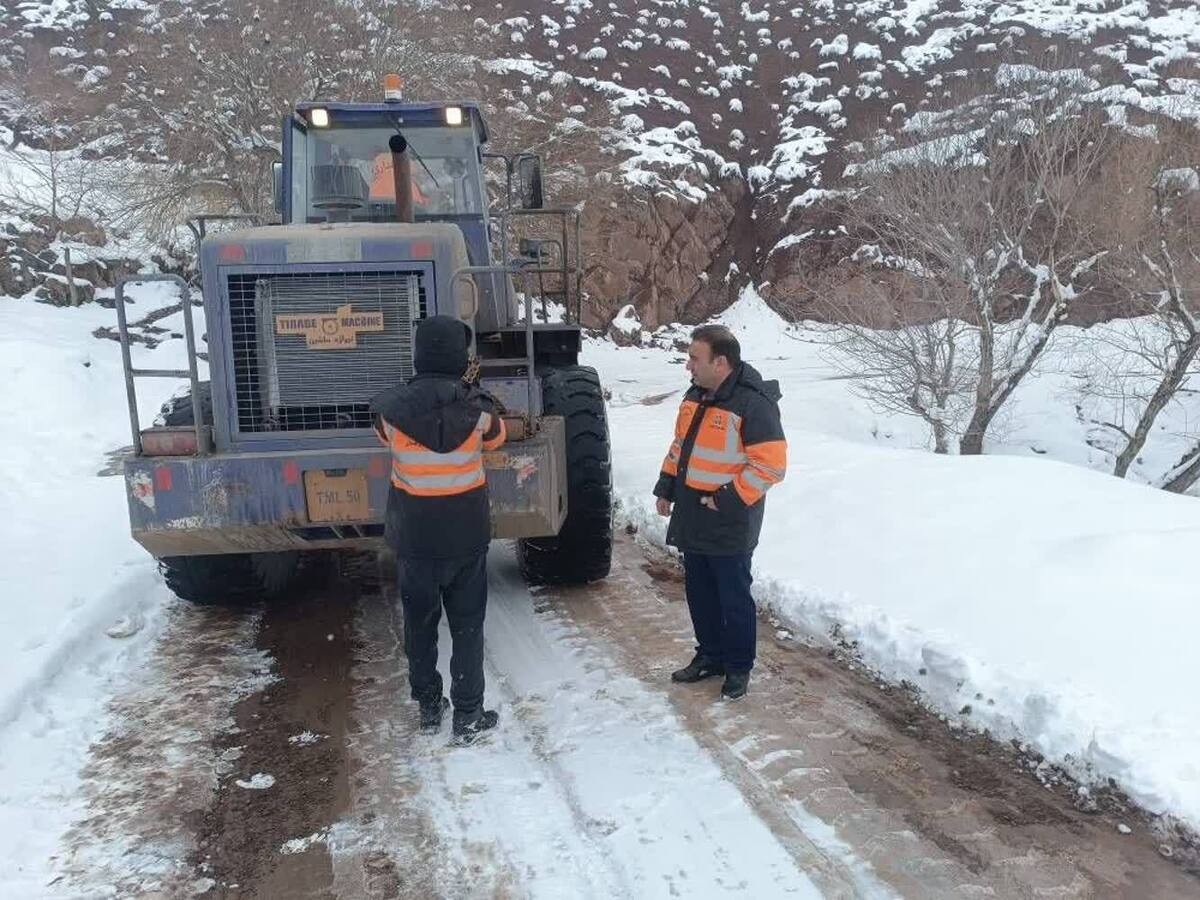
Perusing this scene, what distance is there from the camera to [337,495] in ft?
14.1

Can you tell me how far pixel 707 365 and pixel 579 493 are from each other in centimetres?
166

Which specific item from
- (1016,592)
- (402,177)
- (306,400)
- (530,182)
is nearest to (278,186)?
(402,177)

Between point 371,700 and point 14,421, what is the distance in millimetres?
8488

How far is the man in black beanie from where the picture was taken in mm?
3594

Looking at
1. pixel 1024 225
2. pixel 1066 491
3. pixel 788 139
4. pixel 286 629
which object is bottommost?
pixel 286 629

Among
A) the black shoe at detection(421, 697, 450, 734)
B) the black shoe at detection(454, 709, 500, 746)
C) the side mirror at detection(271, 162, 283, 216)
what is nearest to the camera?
the black shoe at detection(454, 709, 500, 746)

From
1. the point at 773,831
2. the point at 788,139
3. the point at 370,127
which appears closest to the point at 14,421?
the point at 370,127

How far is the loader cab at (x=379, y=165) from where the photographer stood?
5883 mm

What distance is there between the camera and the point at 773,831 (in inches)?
118

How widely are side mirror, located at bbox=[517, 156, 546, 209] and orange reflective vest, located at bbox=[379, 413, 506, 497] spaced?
104 inches

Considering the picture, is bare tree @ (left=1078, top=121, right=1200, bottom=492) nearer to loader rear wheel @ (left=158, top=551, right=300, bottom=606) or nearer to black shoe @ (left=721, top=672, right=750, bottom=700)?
black shoe @ (left=721, top=672, right=750, bottom=700)

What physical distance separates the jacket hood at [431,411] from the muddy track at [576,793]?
1.28 meters

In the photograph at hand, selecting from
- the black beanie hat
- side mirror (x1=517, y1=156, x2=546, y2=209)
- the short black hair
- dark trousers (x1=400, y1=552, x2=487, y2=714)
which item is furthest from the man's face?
side mirror (x1=517, y1=156, x2=546, y2=209)

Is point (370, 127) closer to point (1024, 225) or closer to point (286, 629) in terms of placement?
point (286, 629)
